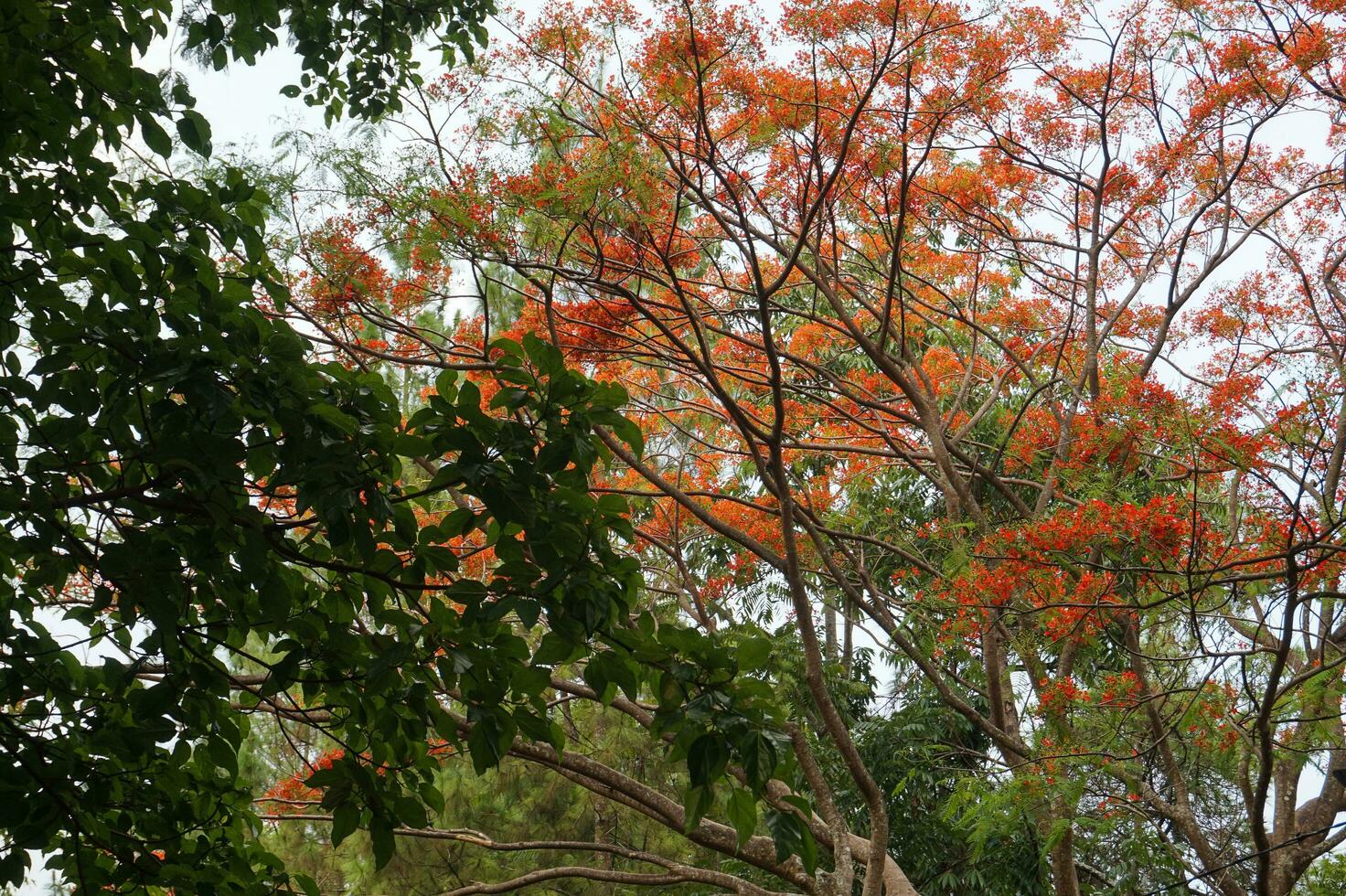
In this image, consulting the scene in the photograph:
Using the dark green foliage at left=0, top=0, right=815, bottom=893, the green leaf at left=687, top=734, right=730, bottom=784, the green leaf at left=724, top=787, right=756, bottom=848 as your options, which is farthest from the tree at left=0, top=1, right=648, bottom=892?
the green leaf at left=724, top=787, right=756, bottom=848

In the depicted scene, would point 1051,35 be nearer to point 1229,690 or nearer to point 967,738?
point 1229,690

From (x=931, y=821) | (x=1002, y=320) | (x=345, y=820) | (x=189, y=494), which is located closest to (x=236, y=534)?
(x=189, y=494)

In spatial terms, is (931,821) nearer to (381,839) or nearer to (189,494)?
(381,839)

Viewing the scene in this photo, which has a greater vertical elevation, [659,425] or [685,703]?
[659,425]

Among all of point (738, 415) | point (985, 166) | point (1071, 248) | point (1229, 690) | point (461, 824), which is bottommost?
point (461, 824)

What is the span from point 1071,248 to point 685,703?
5.85 m

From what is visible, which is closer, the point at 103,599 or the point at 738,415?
the point at 103,599

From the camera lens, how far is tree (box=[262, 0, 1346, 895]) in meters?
4.91

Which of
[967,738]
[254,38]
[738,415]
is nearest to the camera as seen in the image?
[254,38]

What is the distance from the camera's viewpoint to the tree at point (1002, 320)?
16.1ft

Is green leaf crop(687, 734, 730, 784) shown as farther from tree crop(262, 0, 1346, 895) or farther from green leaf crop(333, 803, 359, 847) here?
tree crop(262, 0, 1346, 895)

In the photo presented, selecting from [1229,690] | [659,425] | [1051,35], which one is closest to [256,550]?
[1229,690]

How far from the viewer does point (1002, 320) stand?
836 centimetres

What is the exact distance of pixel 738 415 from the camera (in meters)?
4.62
